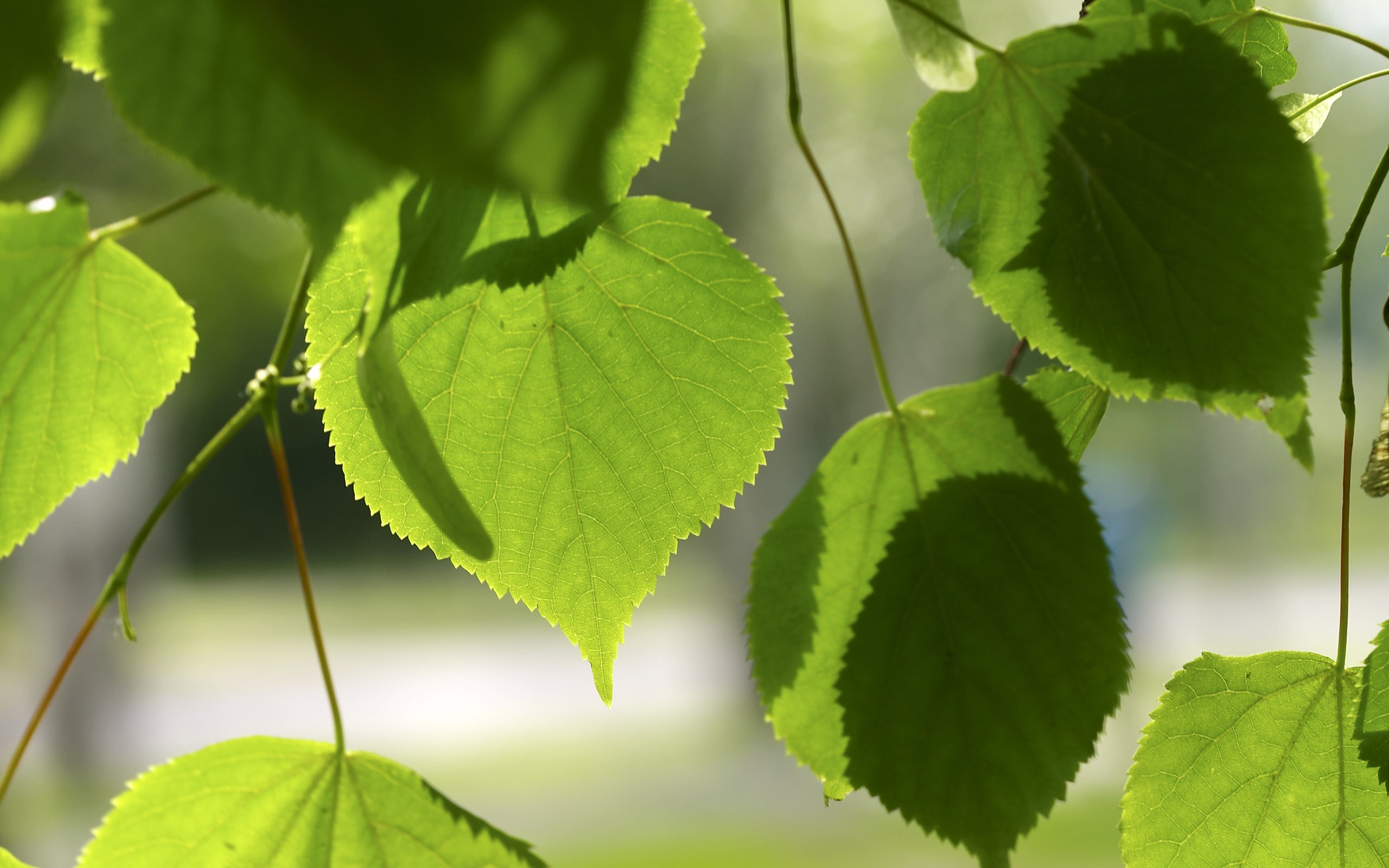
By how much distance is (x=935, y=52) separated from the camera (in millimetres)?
216

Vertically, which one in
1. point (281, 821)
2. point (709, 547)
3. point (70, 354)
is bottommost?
point (281, 821)

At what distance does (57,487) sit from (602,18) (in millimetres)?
221

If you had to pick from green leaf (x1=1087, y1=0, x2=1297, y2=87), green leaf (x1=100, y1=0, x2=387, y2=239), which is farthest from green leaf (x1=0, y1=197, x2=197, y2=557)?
green leaf (x1=1087, y1=0, x2=1297, y2=87)

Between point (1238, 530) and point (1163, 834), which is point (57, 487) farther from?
point (1238, 530)

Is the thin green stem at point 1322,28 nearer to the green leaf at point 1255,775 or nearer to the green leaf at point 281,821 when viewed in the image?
the green leaf at point 1255,775

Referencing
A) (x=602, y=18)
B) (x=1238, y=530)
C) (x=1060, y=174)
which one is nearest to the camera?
(x=602, y=18)

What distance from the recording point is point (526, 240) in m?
0.20

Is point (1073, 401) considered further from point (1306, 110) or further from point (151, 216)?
point (151, 216)

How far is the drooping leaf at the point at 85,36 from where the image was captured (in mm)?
143

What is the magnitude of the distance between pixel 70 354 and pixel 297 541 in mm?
74

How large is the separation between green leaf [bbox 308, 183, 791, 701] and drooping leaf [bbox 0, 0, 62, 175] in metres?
0.11

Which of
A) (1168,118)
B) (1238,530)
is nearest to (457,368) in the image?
(1168,118)

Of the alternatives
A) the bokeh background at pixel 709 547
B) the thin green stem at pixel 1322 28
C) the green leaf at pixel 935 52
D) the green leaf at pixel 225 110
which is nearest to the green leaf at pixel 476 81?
the green leaf at pixel 225 110

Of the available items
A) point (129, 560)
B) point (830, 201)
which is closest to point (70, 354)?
point (129, 560)
